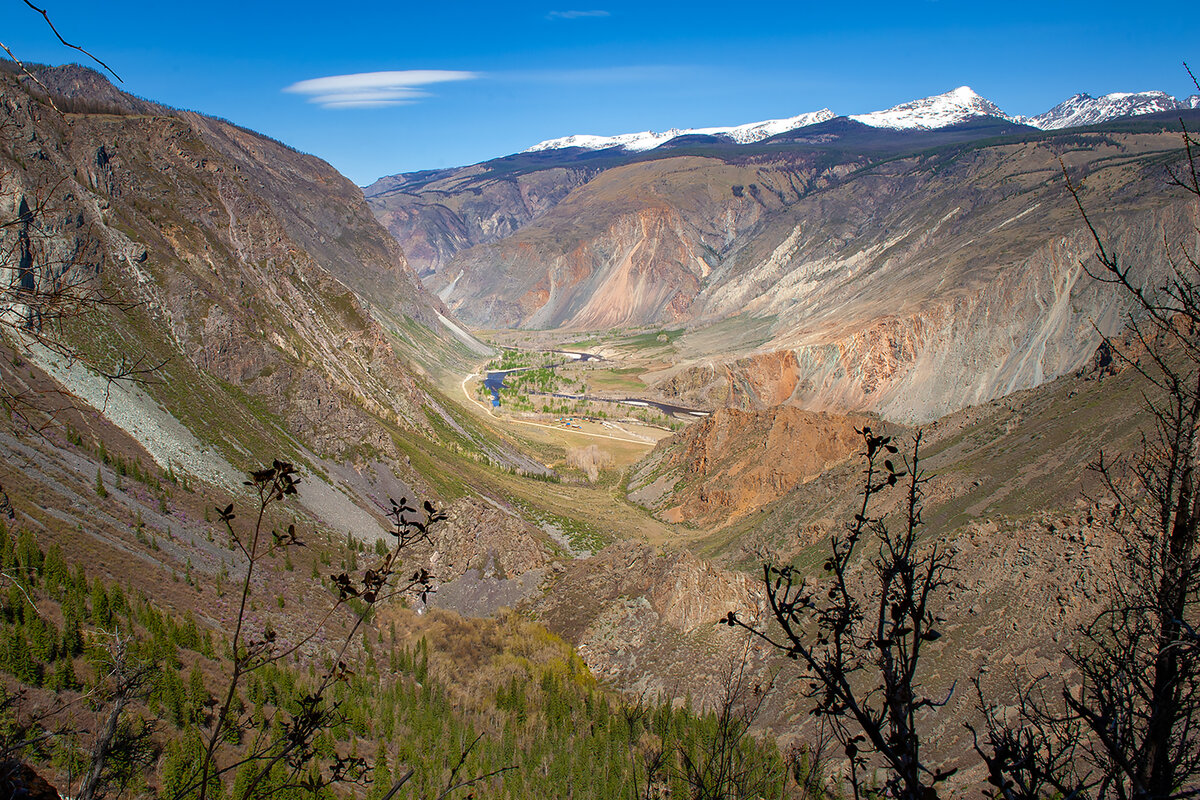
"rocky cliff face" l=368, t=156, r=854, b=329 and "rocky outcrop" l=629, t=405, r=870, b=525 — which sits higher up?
"rocky cliff face" l=368, t=156, r=854, b=329

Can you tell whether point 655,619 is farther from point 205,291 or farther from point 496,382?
point 496,382

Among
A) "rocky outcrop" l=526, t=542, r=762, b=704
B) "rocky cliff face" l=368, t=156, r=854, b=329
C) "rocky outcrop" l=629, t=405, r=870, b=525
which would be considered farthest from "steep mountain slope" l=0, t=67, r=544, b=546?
"rocky cliff face" l=368, t=156, r=854, b=329

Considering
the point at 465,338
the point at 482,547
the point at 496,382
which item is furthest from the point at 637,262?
the point at 482,547

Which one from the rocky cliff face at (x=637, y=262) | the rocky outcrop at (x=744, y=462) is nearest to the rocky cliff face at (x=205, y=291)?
the rocky outcrop at (x=744, y=462)

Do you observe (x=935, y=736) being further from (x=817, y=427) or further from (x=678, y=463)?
(x=678, y=463)

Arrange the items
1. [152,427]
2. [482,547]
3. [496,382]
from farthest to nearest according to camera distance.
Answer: [496,382] < [482,547] < [152,427]

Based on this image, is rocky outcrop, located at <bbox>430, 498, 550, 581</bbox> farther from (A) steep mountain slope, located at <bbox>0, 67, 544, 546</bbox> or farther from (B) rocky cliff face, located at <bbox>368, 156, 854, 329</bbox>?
(B) rocky cliff face, located at <bbox>368, 156, 854, 329</bbox>

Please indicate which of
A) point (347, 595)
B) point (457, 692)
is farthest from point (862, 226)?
point (347, 595)

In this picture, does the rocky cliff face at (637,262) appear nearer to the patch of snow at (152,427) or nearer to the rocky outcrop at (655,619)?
the rocky outcrop at (655,619)
